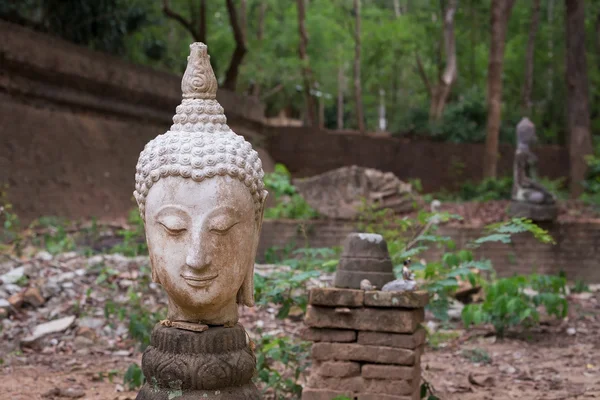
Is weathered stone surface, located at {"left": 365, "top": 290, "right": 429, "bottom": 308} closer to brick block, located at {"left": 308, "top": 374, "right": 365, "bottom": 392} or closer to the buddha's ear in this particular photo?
brick block, located at {"left": 308, "top": 374, "right": 365, "bottom": 392}

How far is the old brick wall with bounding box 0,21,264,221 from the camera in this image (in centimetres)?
981

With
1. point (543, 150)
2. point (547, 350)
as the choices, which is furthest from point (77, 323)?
point (543, 150)

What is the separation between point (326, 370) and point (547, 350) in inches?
117

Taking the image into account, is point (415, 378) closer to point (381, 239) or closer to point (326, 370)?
point (326, 370)

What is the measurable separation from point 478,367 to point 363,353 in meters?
2.00

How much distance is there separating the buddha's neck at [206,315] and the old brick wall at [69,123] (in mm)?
6941

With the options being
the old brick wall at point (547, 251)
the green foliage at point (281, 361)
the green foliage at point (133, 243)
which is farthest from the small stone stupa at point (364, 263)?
the old brick wall at point (547, 251)

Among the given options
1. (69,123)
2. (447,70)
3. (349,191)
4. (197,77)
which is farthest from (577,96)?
(197,77)

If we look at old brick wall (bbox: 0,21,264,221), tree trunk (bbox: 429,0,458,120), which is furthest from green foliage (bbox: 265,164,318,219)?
tree trunk (bbox: 429,0,458,120)

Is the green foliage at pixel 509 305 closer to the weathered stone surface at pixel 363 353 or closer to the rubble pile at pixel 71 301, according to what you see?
the weathered stone surface at pixel 363 353

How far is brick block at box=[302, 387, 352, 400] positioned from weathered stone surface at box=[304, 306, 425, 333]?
0.39 m

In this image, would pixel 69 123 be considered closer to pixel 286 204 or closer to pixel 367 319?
pixel 286 204

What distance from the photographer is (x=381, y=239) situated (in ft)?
15.1

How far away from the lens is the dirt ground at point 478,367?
5015mm
